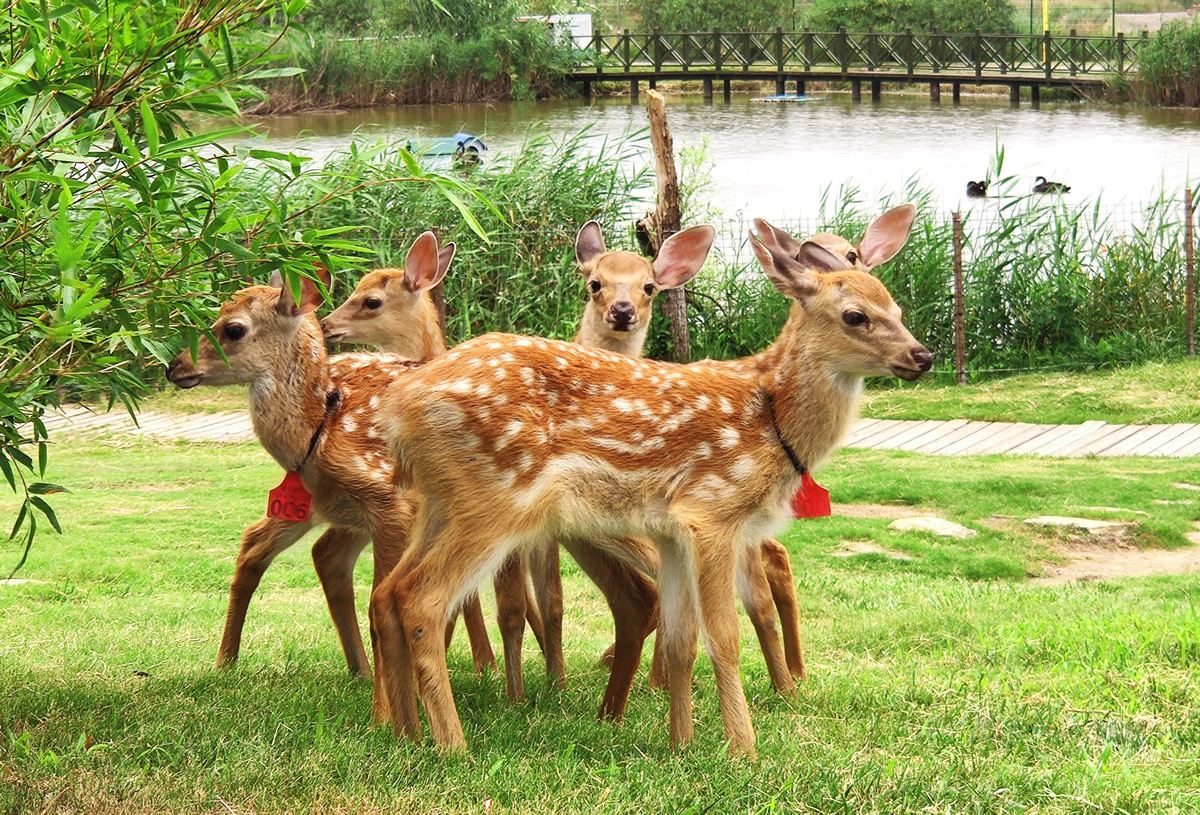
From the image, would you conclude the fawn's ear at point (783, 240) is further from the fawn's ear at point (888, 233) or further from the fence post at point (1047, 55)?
the fence post at point (1047, 55)

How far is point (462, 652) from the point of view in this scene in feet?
21.9

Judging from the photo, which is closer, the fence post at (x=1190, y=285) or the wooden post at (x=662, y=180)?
the wooden post at (x=662, y=180)

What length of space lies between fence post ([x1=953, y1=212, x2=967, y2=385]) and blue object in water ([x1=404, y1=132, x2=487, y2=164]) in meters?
4.44

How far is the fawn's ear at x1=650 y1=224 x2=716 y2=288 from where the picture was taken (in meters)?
7.02

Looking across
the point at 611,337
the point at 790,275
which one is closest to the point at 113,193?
the point at 790,275

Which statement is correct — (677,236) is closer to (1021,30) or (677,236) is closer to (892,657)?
(892,657)

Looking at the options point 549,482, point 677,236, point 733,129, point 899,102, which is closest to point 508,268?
point 677,236

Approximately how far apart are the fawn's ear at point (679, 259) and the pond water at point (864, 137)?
599 inches

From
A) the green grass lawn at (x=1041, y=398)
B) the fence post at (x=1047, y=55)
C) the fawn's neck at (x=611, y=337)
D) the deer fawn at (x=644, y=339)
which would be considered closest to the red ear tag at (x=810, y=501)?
the deer fawn at (x=644, y=339)

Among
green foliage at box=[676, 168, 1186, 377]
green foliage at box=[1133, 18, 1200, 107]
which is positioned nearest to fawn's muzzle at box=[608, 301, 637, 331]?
green foliage at box=[676, 168, 1186, 377]

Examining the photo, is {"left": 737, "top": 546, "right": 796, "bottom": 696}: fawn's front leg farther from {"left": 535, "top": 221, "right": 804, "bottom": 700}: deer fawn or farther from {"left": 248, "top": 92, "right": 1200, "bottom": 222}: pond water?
{"left": 248, "top": 92, "right": 1200, "bottom": 222}: pond water

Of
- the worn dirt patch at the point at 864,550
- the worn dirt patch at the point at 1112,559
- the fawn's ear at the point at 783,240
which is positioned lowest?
the worn dirt patch at the point at 1112,559

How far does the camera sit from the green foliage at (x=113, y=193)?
4141 mm

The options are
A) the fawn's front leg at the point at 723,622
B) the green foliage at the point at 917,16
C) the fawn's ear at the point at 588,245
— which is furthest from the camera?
the green foliage at the point at 917,16
